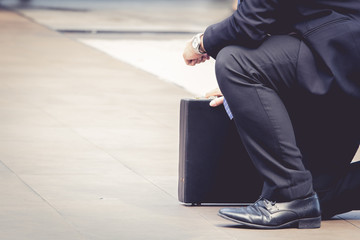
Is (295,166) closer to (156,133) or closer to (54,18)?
(156,133)

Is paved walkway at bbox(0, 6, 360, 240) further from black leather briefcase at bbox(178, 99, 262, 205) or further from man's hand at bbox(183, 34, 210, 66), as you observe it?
man's hand at bbox(183, 34, 210, 66)

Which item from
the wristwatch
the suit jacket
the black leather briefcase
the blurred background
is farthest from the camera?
the blurred background

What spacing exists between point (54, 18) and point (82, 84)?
279 inches

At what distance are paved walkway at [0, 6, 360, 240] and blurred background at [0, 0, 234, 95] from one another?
65 centimetres

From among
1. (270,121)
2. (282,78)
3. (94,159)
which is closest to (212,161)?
(270,121)

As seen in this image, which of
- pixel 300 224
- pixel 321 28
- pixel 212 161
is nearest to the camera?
pixel 321 28

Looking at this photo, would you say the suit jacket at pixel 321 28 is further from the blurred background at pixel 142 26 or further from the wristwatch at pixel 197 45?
the blurred background at pixel 142 26

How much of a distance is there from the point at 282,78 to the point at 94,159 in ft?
6.00

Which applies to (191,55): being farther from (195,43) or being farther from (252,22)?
(252,22)

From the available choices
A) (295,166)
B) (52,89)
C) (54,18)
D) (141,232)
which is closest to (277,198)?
(295,166)

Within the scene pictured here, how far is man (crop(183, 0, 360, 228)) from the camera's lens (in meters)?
4.52

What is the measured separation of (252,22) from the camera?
4523 mm

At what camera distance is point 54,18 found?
1614cm

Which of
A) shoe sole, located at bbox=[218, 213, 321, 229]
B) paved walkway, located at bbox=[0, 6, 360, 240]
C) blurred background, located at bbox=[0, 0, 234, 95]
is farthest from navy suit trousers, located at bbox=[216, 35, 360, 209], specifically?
blurred background, located at bbox=[0, 0, 234, 95]
